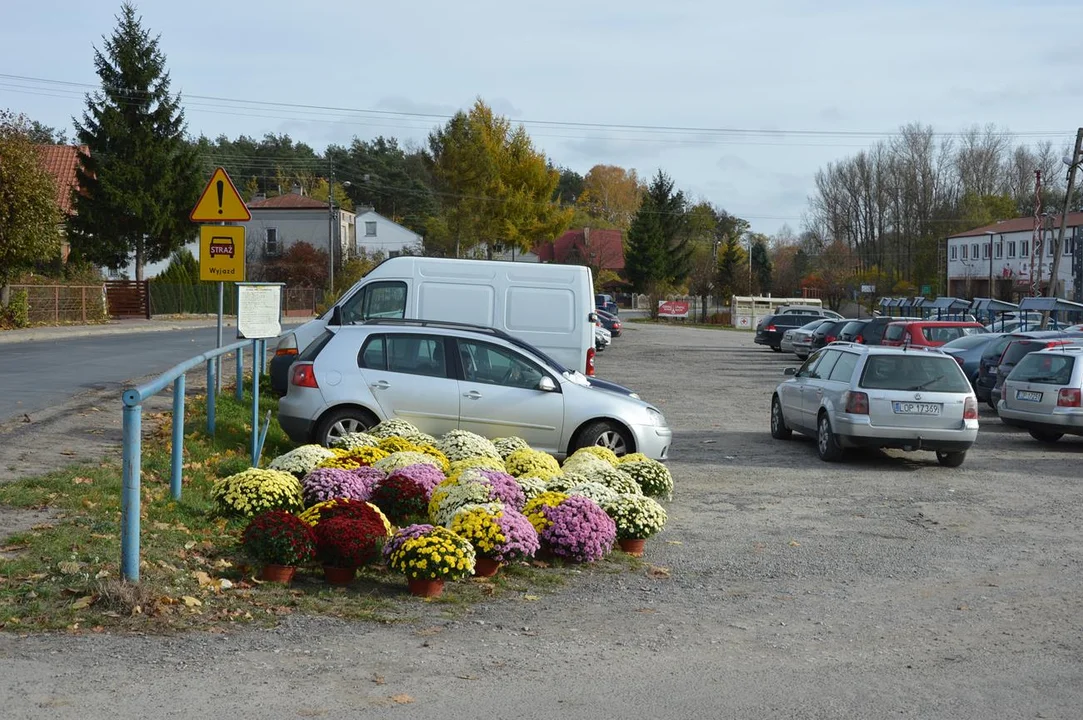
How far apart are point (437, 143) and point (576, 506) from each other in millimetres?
57461

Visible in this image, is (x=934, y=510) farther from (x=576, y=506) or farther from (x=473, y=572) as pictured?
(x=473, y=572)

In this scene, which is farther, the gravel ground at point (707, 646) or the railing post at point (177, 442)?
the railing post at point (177, 442)

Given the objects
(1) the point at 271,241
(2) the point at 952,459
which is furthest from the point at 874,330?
(1) the point at 271,241

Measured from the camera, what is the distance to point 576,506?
28.2ft

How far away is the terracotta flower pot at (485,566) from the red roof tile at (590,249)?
88732mm

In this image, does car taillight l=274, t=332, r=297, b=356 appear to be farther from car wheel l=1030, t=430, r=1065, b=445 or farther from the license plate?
car wheel l=1030, t=430, r=1065, b=445

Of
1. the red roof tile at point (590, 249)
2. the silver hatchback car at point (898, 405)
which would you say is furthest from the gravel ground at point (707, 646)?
the red roof tile at point (590, 249)

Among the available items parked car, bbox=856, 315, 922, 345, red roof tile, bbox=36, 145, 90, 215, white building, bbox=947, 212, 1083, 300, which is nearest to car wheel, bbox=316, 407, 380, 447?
parked car, bbox=856, 315, 922, 345

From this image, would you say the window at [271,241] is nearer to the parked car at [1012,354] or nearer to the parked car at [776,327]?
the parked car at [776,327]

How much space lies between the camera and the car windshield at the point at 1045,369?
690 inches

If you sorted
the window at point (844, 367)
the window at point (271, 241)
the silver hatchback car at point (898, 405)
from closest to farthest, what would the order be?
the silver hatchback car at point (898, 405)
the window at point (844, 367)
the window at point (271, 241)

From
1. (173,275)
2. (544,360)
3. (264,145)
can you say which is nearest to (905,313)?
(173,275)

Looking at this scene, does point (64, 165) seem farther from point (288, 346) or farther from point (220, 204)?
point (220, 204)

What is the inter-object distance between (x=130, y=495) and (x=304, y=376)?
6.27 m
